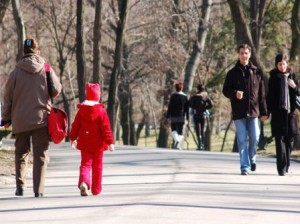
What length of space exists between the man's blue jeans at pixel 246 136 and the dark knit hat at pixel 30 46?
15.2 feet

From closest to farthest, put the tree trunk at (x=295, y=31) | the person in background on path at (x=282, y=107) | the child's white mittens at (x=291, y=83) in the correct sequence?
the person in background on path at (x=282, y=107), the child's white mittens at (x=291, y=83), the tree trunk at (x=295, y=31)

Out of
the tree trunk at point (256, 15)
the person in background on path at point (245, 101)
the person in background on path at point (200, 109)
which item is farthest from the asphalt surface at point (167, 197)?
the tree trunk at point (256, 15)

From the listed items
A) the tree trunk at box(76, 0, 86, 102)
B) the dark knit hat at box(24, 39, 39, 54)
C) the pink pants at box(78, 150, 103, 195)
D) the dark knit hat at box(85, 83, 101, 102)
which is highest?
the tree trunk at box(76, 0, 86, 102)

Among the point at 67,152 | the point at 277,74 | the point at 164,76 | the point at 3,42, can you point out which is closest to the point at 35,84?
the point at 277,74

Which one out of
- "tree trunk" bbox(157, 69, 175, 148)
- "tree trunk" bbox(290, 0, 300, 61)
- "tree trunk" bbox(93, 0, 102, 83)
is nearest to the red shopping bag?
"tree trunk" bbox(290, 0, 300, 61)

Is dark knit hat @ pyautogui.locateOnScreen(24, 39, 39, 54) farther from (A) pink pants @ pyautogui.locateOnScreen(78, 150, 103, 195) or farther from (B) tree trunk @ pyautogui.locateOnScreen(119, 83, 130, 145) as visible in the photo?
(B) tree trunk @ pyautogui.locateOnScreen(119, 83, 130, 145)

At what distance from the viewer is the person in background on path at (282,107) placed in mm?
17766

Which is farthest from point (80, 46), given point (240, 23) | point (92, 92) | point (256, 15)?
point (92, 92)

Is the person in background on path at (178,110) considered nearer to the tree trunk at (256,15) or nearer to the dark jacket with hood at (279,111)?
the tree trunk at (256,15)

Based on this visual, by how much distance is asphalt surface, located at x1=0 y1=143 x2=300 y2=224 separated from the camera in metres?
11.3

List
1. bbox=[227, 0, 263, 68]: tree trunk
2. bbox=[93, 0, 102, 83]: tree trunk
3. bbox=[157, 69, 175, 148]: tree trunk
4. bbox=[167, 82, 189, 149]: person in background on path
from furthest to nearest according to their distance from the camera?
1. bbox=[157, 69, 175, 148]: tree trunk
2. bbox=[93, 0, 102, 83]: tree trunk
3. bbox=[227, 0, 263, 68]: tree trunk
4. bbox=[167, 82, 189, 149]: person in background on path

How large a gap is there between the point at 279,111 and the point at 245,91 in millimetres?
643

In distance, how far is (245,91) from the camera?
1789 cm

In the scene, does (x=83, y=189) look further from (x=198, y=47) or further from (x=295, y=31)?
(x=198, y=47)
